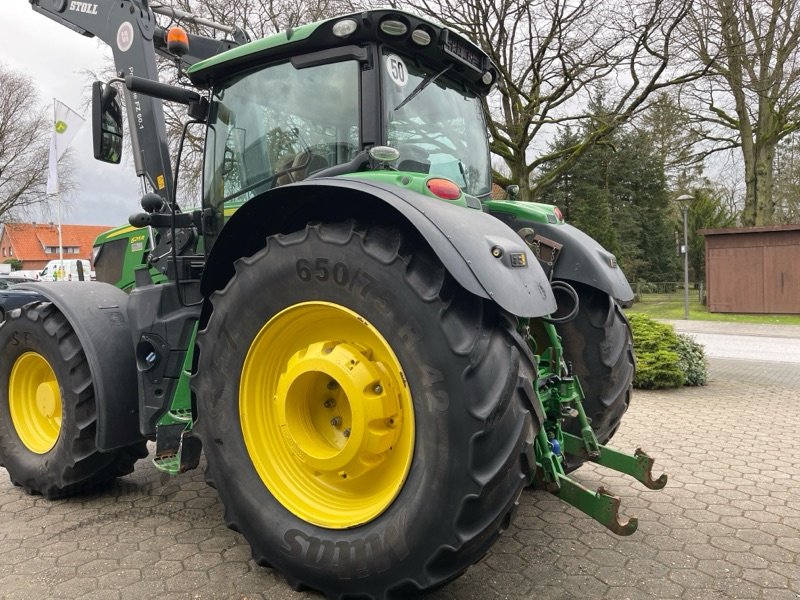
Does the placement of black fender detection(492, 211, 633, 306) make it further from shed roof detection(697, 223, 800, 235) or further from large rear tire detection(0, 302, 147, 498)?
shed roof detection(697, 223, 800, 235)

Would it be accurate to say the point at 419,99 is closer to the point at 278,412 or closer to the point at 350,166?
the point at 350,166

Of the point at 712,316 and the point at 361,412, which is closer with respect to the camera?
the point at 361,412

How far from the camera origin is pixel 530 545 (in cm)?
304

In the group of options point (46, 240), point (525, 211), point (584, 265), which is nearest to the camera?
point (584, 265)

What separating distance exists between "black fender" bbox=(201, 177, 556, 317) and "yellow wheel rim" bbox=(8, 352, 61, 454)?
6.25 feet

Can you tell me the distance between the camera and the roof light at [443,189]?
2549 millimetres

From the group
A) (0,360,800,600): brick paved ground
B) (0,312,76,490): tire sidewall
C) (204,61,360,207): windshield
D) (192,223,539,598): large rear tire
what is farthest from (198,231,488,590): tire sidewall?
(0,312,76,490): tire sidewall

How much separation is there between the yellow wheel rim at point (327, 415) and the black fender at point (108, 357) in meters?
1.17

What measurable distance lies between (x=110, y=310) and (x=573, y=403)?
2.77 m

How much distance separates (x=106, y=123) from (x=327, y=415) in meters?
2.21

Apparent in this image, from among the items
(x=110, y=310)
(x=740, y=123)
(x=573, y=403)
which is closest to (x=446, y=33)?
(x=573, y=403)

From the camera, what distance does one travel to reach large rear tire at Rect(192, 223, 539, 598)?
2.09 meters

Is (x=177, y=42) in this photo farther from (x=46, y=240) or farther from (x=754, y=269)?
(x=46, y=240)

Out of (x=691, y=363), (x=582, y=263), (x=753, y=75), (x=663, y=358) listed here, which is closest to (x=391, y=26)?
(x=582, y=263)
